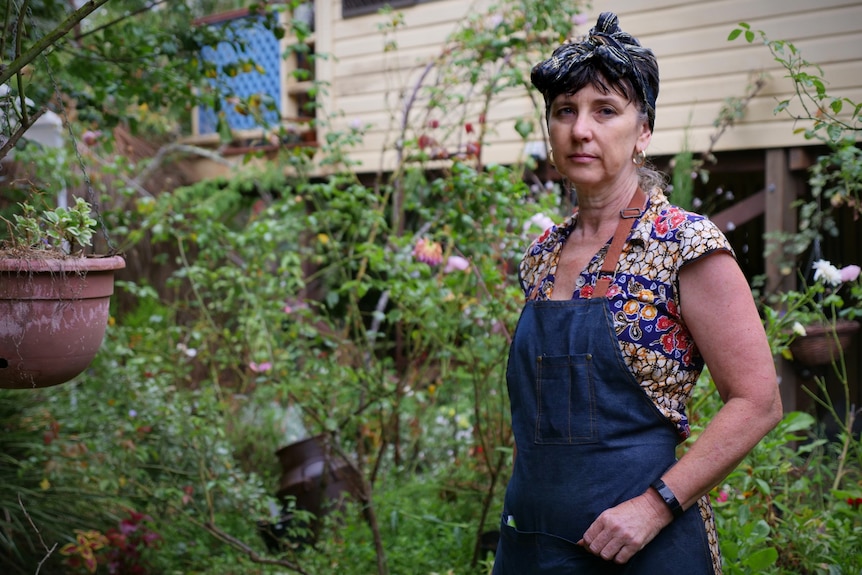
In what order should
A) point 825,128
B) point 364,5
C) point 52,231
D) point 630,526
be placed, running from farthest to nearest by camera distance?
point 364,5, point 825,128, point 52,231, point 630,526

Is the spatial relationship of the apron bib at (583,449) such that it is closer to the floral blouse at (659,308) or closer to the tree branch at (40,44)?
the floral blouse at (659,308)

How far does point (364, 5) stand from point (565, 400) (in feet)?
20.5

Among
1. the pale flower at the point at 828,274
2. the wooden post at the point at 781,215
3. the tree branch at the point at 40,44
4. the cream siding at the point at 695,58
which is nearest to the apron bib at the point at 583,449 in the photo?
the tree branch at the point at 40,44

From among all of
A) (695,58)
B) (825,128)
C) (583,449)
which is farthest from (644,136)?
(695,58)

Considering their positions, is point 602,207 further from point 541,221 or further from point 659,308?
point 541,221

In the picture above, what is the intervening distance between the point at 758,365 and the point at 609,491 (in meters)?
0.37

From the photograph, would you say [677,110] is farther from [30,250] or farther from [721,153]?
[30,250]

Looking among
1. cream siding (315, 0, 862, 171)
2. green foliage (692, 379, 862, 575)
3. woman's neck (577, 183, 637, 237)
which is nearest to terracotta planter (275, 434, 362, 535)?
cream siding (315, 0, 862, 171)

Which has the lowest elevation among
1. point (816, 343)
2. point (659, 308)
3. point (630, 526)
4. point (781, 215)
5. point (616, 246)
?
point (816, 343)

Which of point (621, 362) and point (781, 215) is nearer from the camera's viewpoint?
point (621, 362)

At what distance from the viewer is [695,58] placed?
19.1 ft

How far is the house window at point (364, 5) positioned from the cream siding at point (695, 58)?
0.22 ft

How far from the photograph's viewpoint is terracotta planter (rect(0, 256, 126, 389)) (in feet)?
5.94

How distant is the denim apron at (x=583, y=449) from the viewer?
159 centimetres
